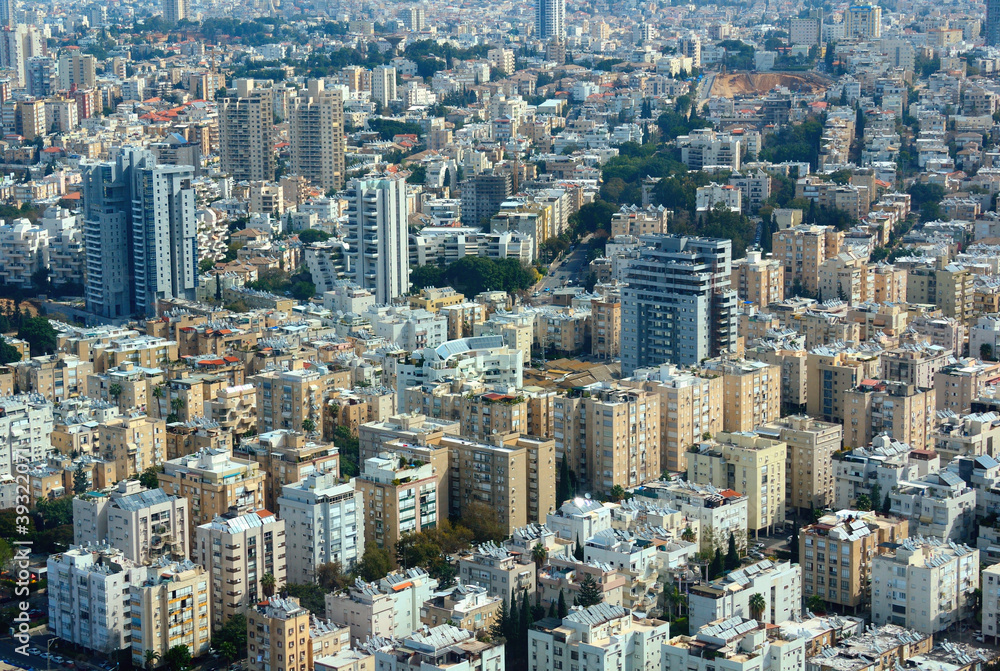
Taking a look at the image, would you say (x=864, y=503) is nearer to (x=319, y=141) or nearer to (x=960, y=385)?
(x=960, y=385)

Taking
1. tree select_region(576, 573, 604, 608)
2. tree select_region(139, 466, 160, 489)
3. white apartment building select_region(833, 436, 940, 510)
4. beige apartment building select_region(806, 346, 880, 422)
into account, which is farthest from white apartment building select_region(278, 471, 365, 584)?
beige apartment building select_region(806, 346, 880, 422)

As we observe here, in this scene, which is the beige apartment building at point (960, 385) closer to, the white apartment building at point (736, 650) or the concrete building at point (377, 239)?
the white apartment building at point (736, 650)

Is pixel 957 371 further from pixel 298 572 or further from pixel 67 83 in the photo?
pixel 67 83

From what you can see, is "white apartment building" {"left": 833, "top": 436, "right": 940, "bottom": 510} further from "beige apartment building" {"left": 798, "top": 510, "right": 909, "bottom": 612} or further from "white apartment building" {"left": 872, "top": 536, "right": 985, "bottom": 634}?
"white apartment building" {"left": 872, "top": 536, "right": 985, "bottom": 634}

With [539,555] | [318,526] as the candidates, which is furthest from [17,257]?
[539,555]

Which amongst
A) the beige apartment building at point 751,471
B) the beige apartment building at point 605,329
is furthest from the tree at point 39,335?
the beige apartment building at point 751,471
